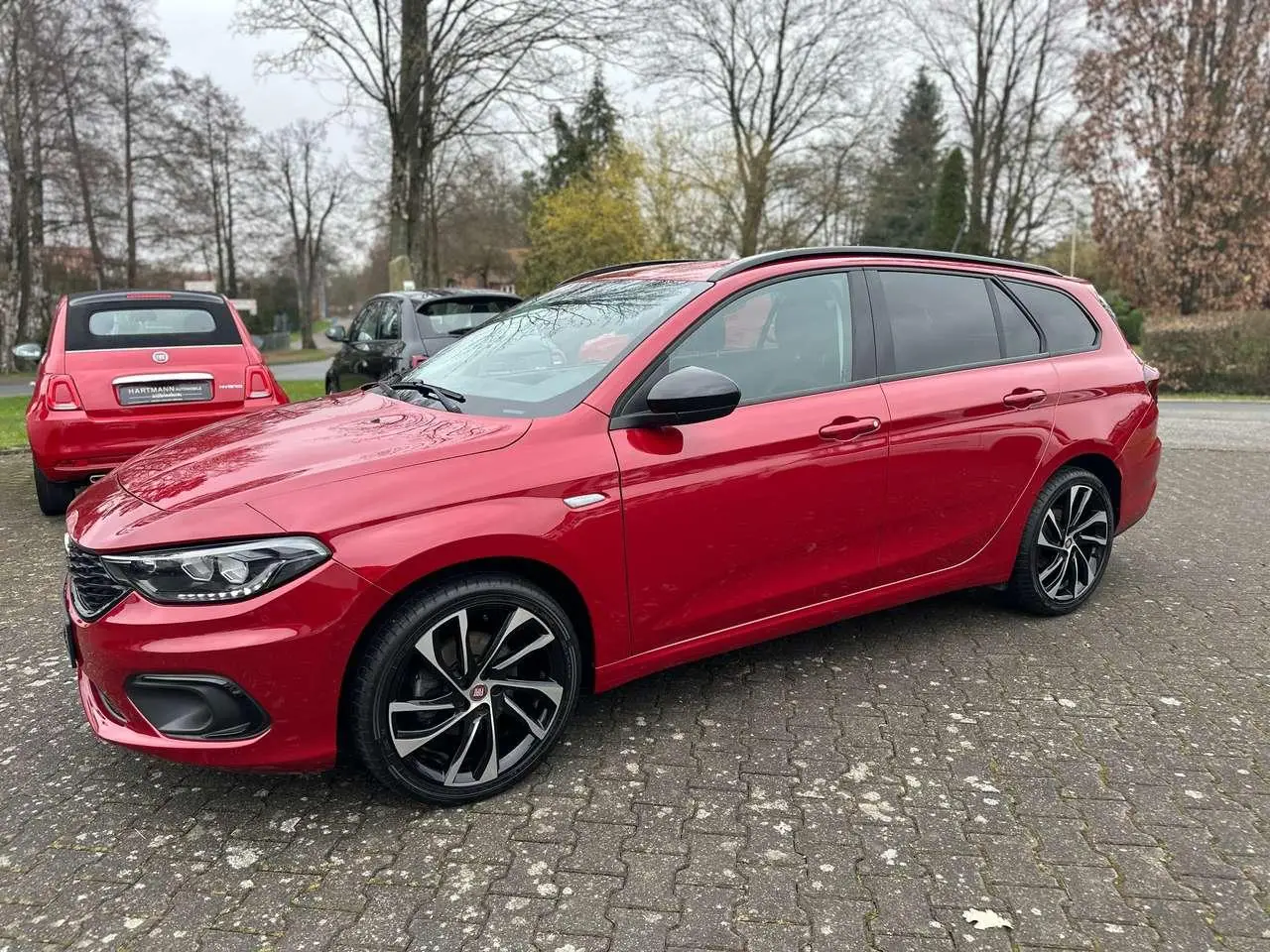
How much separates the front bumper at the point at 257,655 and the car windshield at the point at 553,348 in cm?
90

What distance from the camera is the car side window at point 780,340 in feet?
10.7

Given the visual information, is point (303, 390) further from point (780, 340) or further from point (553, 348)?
point (780, 340)

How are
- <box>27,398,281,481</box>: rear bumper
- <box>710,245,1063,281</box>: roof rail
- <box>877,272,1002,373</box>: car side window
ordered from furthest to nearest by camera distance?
<box>27,398,281,481</box>: rear bumper
<box>877,272,1002,373</box>: car side window
<box>710,245,1063,281</box>: roof rail

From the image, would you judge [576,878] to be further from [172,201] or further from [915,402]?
[172,201]

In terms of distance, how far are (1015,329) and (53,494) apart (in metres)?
6.43

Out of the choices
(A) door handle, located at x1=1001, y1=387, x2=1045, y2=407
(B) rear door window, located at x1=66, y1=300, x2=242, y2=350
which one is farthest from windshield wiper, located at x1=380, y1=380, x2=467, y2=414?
(B) rear door window, located at x1=66, y1=300, x2=242, y2=350

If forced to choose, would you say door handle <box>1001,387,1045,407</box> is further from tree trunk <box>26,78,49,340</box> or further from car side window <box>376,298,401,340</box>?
tree trunk <box>26,78,49,340</box>

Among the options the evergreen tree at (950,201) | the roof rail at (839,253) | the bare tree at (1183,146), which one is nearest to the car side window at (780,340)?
the roof rail at (839,253)

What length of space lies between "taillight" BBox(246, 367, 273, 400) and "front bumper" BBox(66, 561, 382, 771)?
14.5ft

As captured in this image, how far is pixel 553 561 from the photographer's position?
108 inches

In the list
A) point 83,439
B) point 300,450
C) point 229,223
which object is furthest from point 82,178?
point 300,450

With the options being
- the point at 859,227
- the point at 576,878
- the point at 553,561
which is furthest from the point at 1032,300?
the point at 859,227

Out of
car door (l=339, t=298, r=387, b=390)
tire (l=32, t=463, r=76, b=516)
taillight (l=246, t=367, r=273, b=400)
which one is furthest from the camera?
car door (l=339, t=298, r=387, b=390)

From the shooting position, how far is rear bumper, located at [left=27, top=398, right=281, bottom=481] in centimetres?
600
